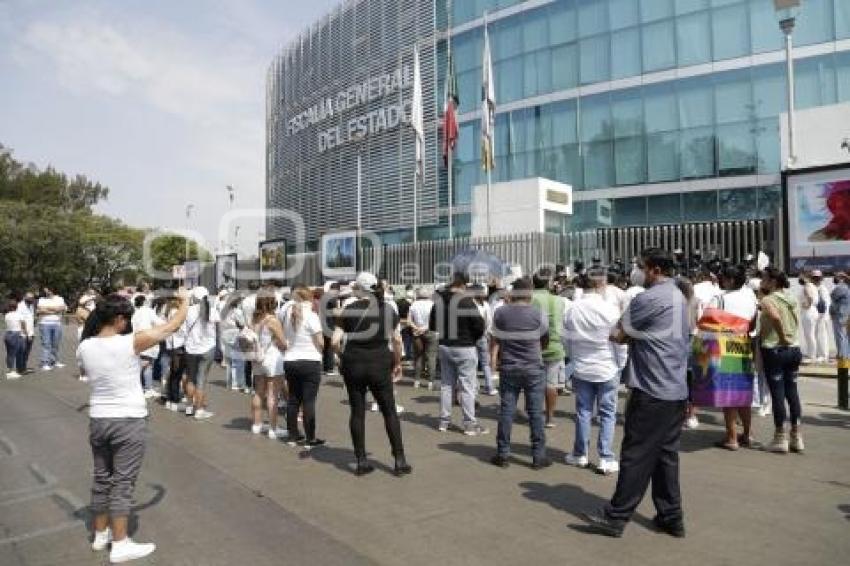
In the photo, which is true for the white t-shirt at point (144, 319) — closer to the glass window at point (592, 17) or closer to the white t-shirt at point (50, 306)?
the white t-shirt at point (50, 306)

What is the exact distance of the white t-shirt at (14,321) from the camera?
47.2 feet

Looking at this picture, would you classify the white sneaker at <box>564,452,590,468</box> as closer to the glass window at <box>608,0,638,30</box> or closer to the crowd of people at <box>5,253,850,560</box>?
the crowd of people at <box>5,253,850,560</box>

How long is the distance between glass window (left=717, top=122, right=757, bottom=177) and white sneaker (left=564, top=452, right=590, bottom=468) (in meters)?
22.7

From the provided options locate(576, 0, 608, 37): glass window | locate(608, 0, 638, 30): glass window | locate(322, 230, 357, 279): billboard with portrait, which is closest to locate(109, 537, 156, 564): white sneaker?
locate(322, 230, 357, 279): billboard with portrait

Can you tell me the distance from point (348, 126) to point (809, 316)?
31757 millimetres

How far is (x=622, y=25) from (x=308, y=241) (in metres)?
24.9

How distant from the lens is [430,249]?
22.3 meters

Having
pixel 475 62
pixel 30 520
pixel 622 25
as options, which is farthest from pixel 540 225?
pixel 30 520

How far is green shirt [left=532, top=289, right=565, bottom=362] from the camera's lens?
8.52 meters

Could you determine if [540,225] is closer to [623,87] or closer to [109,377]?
[623,87]

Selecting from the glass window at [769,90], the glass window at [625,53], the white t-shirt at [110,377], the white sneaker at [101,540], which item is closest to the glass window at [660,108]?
the glass window at [625,53]

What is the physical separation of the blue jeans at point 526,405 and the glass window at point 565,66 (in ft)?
84.8

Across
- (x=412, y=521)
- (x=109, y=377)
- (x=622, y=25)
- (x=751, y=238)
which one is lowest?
(x=412, y=521)

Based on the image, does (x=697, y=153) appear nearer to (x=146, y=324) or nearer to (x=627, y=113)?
(x=627, y=113)
